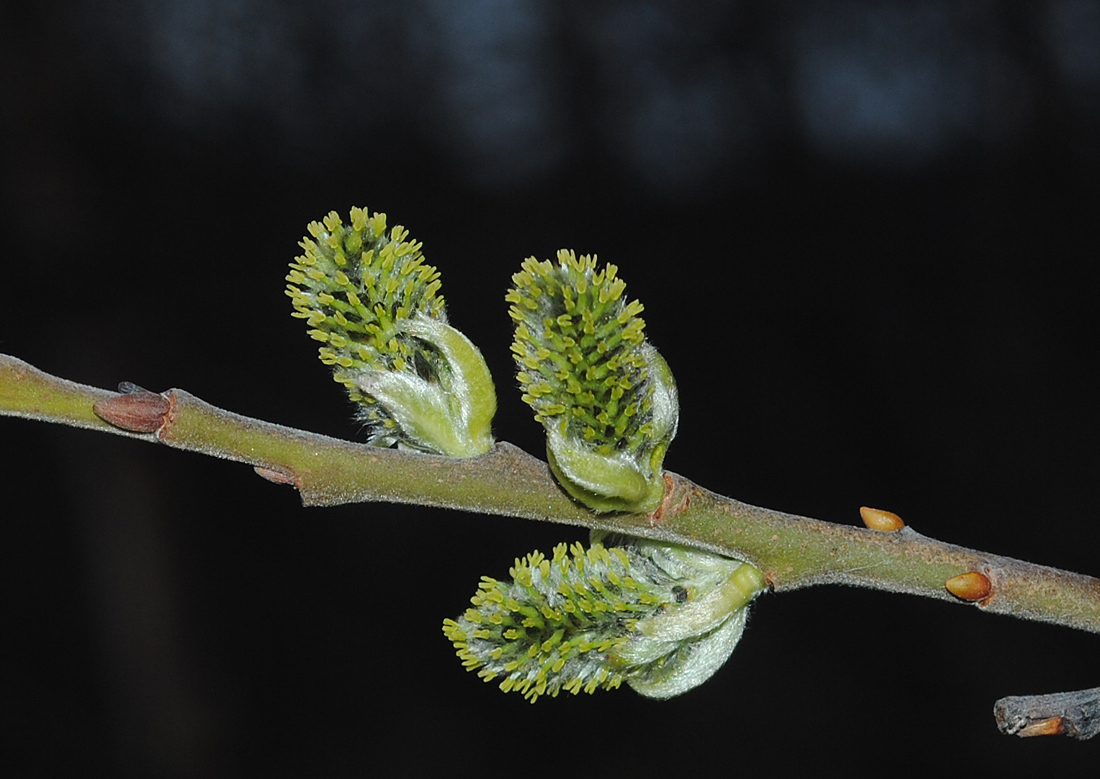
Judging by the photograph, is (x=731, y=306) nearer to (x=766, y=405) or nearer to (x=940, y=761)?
(x=766, y=405)

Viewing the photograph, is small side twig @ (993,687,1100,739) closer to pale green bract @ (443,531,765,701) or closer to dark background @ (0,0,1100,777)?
pale green bract @ (443,531,765,701)

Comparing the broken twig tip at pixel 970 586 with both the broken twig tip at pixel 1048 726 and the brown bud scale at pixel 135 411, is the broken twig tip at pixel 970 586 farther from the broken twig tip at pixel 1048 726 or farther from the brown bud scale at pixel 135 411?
the brown bud scale at pixel 135 411

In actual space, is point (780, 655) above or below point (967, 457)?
below

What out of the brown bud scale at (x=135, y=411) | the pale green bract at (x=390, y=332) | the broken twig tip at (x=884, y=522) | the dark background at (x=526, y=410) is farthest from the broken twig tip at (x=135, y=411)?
the dark background at (x=526, y=410)

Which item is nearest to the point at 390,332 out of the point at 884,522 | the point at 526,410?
the point at 884,522

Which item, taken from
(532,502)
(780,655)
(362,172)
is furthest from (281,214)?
(532,502)

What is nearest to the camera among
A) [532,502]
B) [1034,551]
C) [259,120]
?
[532,502]

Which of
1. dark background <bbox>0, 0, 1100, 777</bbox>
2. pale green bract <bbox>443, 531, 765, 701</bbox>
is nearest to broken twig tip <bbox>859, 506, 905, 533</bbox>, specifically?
pale green bract <bbox>443, 531, 765, 701</bbox>
